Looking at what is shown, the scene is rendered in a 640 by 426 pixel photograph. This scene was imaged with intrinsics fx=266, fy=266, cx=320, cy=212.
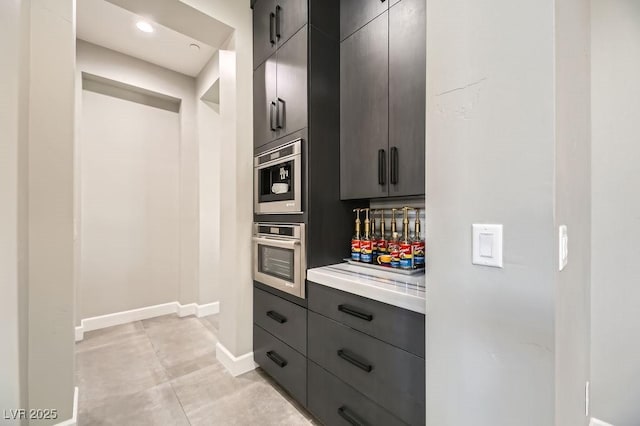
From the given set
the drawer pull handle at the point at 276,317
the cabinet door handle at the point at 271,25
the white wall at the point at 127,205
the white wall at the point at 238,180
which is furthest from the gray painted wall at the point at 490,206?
the white wall at the point at 127,205

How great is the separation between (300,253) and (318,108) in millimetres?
894

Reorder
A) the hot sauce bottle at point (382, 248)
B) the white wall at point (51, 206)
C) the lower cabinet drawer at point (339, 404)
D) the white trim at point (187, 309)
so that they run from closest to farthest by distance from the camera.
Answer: the lower cabinet drawer at point (339, 404), the white wall at point (51, 206), the hot sauce bottle at point (382, 248), the white trim at point (187, 309)

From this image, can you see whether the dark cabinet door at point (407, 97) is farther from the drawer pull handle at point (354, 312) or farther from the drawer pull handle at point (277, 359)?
the drawer pull handle at point (277, 359)

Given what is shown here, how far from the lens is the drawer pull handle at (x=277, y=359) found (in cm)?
173

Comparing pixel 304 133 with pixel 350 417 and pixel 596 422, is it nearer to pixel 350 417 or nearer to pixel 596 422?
pixel 350 417

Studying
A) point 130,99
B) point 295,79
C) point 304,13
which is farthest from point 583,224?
point 130,99

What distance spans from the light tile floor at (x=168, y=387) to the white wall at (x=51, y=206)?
391 mm

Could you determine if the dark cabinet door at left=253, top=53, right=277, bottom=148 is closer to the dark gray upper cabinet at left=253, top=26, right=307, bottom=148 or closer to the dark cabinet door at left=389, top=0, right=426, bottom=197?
the dark gray upper cabinet at left=253, top=26, right=307, bottom=148

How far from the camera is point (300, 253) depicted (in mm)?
1606

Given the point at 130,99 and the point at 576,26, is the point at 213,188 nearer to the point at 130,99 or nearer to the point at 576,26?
the point at 130,99

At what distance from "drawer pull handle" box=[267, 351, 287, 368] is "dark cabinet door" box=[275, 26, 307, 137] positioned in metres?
1.48

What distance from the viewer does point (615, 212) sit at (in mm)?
1277

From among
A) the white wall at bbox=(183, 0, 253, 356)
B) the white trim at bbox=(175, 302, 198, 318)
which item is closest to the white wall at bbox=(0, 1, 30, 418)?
the white wall at bbox=(183, 0, 253, 356)

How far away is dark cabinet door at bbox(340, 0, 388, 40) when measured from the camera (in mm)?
1529
